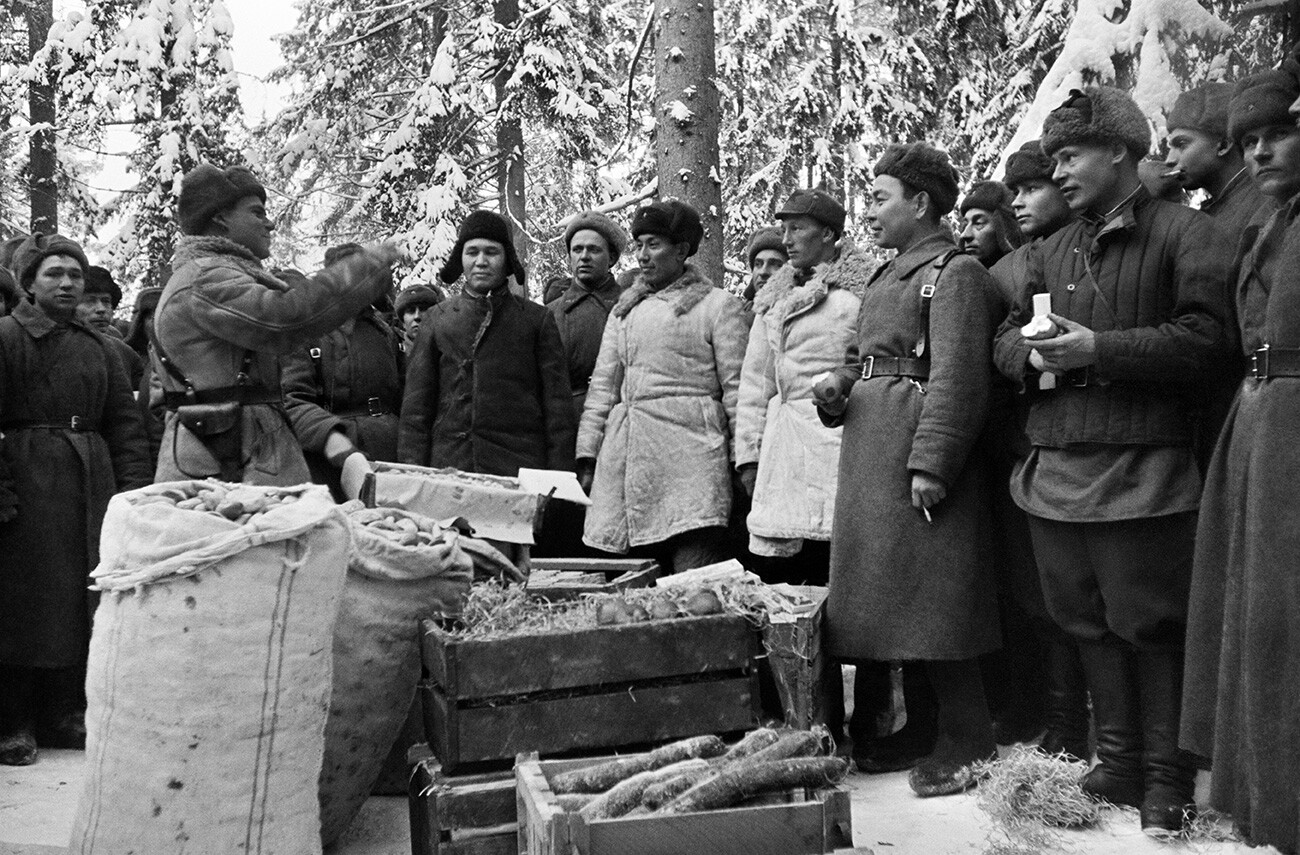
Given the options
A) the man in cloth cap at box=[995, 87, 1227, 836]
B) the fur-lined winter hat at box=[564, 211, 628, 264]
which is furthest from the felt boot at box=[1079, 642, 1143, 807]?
the fur-lined winter hat at box=[564, 211, 628, 264]

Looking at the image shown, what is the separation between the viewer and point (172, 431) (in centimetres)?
493

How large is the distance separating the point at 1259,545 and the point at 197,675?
2.90 m

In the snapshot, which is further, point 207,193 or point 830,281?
point 830,281

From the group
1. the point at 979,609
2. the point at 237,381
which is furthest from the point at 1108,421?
the point at 237,381

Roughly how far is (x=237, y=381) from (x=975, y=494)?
2781 millimetres

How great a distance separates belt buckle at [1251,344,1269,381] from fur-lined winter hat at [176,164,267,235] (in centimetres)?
355

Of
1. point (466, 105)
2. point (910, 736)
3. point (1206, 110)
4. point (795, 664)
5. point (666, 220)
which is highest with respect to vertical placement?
point (466, 105)

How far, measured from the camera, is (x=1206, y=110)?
14.9ft

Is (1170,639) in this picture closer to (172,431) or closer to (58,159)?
(172,431)

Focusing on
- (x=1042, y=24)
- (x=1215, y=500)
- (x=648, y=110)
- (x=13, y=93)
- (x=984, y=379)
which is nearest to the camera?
(x=1215, y=500)

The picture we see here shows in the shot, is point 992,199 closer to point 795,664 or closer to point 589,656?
point 795,664

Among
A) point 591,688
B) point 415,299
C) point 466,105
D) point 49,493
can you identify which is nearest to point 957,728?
point 591,688

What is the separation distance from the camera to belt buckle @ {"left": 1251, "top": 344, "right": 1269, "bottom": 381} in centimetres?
360

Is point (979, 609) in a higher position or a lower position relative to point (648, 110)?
lower
